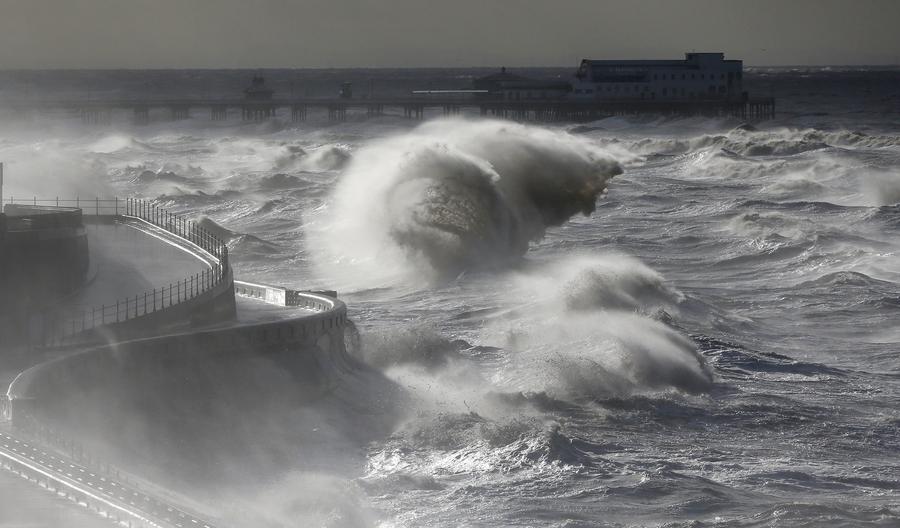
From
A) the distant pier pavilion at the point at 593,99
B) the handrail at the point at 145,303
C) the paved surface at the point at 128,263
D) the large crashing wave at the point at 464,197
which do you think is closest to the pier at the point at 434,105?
the distant pier pavilion at the point at 593,99

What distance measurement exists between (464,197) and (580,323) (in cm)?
1541

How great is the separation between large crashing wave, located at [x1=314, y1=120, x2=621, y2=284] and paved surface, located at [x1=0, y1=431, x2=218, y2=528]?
23.7m

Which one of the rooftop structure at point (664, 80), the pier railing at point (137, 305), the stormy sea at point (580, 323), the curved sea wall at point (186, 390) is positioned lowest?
the stormy sea at point (580, 323)

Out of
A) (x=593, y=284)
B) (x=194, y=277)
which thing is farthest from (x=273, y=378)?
(x=593, y=284)

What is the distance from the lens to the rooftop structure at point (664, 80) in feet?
400

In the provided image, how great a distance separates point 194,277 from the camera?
88.5 feet

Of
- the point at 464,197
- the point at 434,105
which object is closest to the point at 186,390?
the point at 464,197

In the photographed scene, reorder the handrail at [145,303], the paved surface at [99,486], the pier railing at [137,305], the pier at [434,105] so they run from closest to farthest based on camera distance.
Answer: the paved surface at [99,486], the pier railing at [137,305], the handrail at [145,303], the pier at [434,105]

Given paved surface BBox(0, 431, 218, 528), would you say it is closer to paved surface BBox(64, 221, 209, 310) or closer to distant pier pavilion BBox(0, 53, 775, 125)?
paved surface BBox(64, 221, 209, 310)

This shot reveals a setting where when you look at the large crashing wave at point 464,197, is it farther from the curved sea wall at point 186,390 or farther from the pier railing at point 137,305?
the curved sea wall at point 186,390

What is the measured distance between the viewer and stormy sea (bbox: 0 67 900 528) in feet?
63.6

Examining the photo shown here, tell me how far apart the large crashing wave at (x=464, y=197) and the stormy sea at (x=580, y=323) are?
114 mm

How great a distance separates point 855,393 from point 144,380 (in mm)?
12341

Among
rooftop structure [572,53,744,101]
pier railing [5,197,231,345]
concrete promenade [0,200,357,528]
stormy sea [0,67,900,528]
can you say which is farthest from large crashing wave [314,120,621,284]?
rooftop structure [572,53,744,101]
